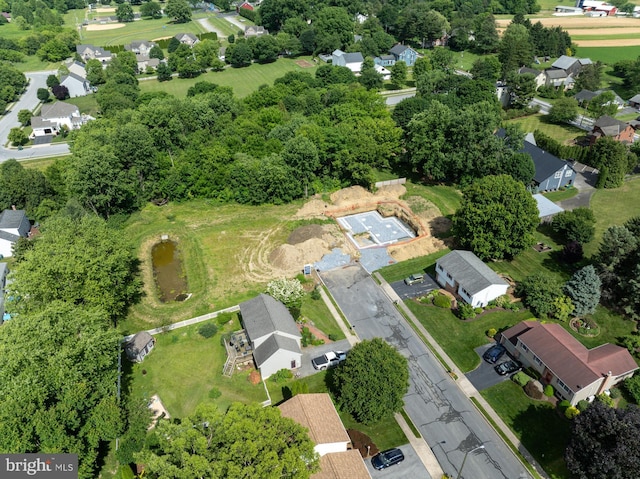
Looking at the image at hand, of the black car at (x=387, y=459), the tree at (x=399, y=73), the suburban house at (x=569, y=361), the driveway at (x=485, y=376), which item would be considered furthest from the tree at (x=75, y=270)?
the tree at (x=399, y=73)

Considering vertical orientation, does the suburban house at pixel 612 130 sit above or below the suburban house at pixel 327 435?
above

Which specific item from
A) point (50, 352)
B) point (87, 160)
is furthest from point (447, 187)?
point (50, 352)

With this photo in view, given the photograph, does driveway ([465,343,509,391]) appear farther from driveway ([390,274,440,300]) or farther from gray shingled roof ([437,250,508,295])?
driveway ([390,274,440,300])

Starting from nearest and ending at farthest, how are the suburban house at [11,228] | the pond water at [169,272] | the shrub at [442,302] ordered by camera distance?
1. the shrub at [442,302]
2. the pond water at [169,272]
3. the suburban house at [11,228]

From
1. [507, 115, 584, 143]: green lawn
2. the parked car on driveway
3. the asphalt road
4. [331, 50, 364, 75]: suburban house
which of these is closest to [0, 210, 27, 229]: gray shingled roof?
the asphalt road

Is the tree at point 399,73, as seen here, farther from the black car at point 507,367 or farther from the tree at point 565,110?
the black car at point 507,367

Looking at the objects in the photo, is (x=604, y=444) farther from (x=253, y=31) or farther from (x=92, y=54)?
(x=253, y=31)
